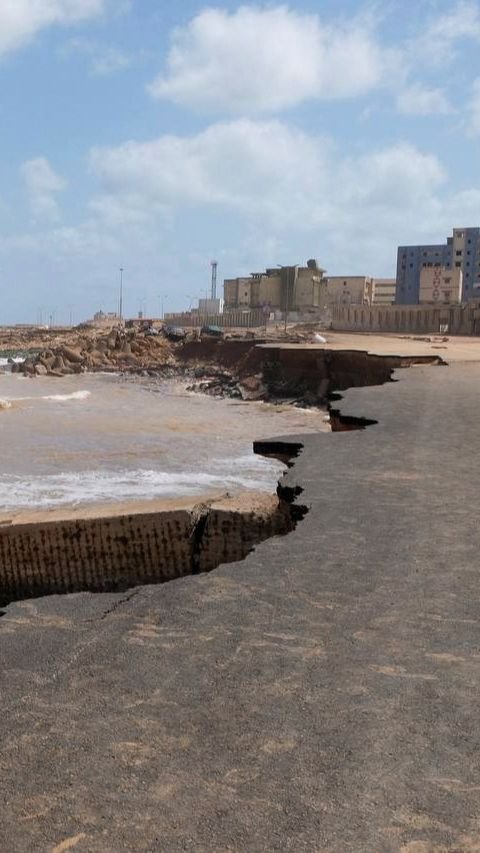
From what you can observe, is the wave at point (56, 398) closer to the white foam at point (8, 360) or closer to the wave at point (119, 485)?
the wave at point (119, 485)

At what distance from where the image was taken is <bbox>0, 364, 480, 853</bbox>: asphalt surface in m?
1.72

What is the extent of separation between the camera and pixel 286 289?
277 ft

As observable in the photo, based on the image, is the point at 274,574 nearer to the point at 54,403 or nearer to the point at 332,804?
the point at 332,804

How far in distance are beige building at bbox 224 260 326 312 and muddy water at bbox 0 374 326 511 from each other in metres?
55.8

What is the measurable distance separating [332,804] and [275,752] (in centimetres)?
26

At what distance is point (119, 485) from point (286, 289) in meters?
74.7

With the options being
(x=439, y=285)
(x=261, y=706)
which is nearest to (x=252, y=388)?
(x=261, y=706)

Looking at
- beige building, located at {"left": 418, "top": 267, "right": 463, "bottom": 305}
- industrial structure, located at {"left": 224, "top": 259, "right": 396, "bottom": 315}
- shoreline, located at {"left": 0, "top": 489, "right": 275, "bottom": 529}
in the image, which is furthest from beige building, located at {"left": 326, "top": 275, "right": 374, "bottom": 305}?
shoreline, located at {"left": 0, "top": 489, "right": 275, "bottom": 529}

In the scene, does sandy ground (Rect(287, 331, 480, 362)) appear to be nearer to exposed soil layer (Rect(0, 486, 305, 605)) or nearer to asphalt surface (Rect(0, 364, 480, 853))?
exposed soil layer (Rect(0, 486, 305, 605))

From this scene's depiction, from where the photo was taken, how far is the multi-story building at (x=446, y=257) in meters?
77.8

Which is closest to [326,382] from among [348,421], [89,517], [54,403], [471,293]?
[54,403]

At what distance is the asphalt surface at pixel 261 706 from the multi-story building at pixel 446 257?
77.1 m

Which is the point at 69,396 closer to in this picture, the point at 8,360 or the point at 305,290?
the point at 8,360

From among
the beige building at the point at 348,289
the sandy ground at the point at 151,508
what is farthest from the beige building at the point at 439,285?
the sandy ground at the point at 151,508
